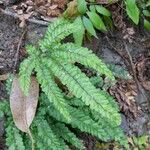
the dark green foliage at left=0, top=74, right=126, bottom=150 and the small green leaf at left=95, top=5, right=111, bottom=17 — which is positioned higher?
the small green leaf at left=95, top=5, right=111, bottom=17

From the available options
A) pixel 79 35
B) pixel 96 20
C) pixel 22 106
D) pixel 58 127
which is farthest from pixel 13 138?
pixel 96 20

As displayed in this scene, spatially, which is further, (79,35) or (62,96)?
(79,35)

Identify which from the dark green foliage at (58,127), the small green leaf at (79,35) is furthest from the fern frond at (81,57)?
the small green leaf at (79,35)

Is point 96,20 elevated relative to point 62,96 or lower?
elevated

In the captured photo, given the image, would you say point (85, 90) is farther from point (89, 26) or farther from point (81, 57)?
point (89, 26)

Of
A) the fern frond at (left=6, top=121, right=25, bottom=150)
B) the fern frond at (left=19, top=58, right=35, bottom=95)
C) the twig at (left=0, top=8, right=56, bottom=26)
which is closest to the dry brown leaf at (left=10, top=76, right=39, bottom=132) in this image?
the fern frond at (left=6, top=121, right=25, bottom=150)

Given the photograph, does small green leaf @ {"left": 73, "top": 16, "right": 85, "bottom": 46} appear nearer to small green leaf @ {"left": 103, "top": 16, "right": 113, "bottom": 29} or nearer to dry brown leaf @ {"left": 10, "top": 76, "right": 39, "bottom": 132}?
small green leaf @ {"left": 103, "top": 16, "right": 113, "bottom": 29}

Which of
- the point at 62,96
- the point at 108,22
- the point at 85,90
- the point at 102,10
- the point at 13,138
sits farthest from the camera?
the point at 108,22
